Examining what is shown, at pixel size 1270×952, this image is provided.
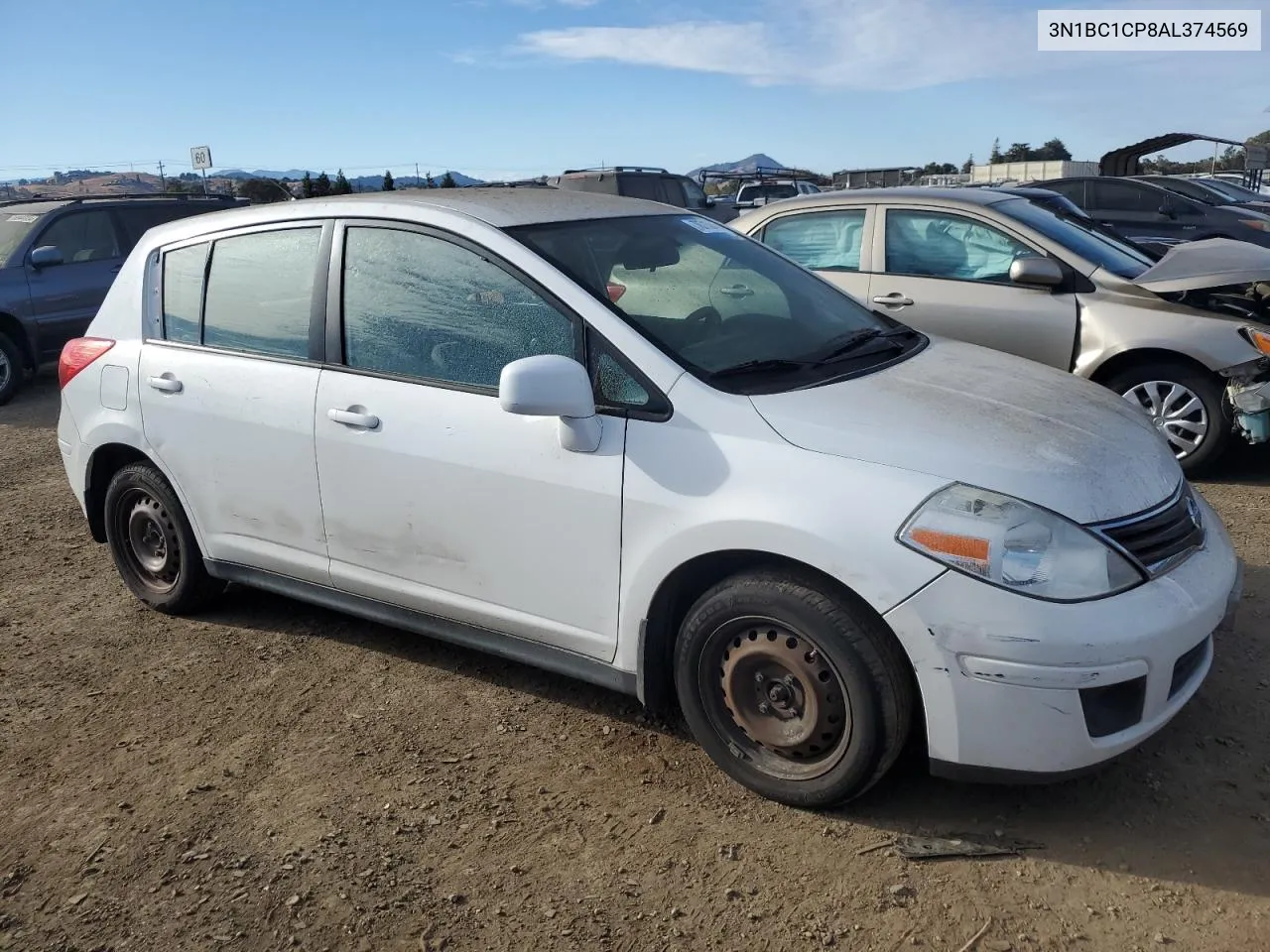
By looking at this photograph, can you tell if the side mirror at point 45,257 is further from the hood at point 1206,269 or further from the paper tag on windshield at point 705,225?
the hood at point 1206,269

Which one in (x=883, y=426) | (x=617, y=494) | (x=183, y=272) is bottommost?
(x=617, y=494)

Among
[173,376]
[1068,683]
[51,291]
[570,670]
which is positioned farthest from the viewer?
[51,291]

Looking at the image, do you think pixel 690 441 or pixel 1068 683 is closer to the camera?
pixel 1068 683

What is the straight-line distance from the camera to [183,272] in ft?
14.1

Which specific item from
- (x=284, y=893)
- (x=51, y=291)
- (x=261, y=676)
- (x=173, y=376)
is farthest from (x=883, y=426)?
(x=51, y=291)

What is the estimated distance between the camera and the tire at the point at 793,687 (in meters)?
2.70

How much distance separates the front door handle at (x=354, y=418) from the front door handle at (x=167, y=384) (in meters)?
0.91

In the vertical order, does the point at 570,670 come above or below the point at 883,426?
below

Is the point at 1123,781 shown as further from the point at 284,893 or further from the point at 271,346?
the point at 271,346

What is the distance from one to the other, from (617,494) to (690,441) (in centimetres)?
27

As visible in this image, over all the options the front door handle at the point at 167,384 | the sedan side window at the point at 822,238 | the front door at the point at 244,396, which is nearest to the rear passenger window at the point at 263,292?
the front door at the point at 244,396

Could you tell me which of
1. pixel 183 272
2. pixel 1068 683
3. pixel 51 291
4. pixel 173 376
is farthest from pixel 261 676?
pixel 51 291

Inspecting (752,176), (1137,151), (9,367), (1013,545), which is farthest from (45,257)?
(752,176)

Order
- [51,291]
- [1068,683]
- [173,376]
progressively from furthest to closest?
[51,291] < [173,376] < [1068,683]
